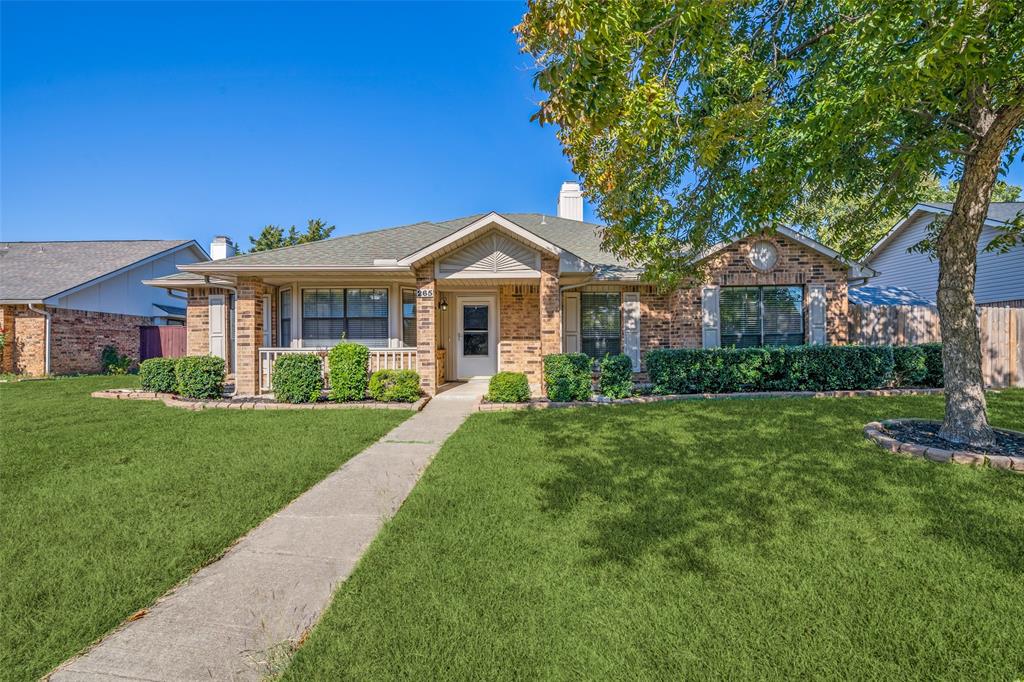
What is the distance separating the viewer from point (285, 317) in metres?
11.4

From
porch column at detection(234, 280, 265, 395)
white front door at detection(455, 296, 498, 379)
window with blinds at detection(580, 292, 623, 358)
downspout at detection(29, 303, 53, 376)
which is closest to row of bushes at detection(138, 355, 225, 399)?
porch column at detection(234, 280, 265, 395)

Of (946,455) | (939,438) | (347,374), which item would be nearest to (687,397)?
(939,438)

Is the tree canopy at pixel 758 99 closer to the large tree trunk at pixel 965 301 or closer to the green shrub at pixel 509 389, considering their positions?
the large tree trunk at pixel 965 301

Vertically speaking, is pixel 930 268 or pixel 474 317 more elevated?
pixel 930 268

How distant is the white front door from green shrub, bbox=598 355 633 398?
3797mm

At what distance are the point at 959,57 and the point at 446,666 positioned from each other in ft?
17.2

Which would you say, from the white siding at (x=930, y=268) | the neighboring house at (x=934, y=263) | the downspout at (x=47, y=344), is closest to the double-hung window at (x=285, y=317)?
the downspout at (x=47, y=344)

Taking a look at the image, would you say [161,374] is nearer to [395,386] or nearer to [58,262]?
[395,386]

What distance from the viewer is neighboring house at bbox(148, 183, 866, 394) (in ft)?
33.6

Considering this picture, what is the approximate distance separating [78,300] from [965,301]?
25.1m

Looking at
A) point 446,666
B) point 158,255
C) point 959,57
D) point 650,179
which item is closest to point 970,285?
point 959,57

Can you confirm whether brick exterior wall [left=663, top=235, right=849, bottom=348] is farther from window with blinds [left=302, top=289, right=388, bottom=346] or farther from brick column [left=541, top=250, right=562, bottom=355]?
window with blinds [left=302, top=289, right=388, bottom=346]

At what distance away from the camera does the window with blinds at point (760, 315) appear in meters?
11.2

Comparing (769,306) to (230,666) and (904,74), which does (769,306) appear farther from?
(230,666)
